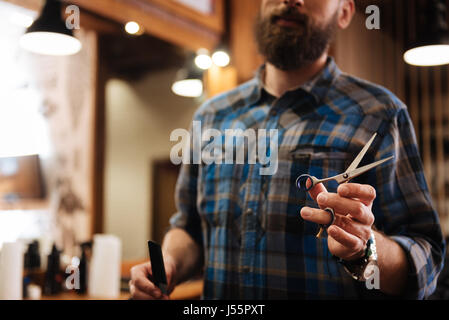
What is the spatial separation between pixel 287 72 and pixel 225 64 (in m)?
1.74

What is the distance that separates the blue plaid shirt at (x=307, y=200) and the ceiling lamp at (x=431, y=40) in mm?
496

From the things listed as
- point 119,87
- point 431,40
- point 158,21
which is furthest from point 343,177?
point 119,87

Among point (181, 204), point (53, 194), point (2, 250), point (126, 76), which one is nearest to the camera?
point (181, 204)

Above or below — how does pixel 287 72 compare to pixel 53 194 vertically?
above

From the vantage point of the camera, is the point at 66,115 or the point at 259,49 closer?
the point at 259,49

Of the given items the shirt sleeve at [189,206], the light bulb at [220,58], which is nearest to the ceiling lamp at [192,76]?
the light bulb at [220,58]

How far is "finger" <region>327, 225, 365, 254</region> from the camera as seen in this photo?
57 centimetres

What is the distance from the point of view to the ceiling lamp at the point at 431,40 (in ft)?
4.37

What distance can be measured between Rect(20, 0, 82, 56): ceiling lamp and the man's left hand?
4.59 ft

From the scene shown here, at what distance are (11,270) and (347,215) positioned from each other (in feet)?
4.28

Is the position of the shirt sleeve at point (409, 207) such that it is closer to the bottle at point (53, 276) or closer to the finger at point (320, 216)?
the finger at point (320, 216)
